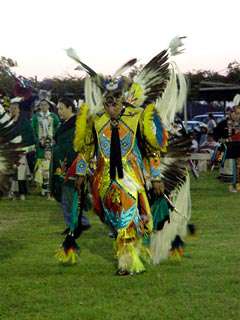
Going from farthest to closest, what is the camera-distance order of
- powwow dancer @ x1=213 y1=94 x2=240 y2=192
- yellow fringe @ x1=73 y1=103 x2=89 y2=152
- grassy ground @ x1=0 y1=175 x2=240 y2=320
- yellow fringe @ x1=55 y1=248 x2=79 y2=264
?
1. powwow dancer @ x1=213 y1=94 x2=240 y2=192
2. yellow fringe @ x1=55 y1=248 x2=79 y2=264
3. yellow fringe @ x1=73 y1=103 x2=89 y2=152
4. grassy ground @ x1=0 y1=175 x2=240 y2=320

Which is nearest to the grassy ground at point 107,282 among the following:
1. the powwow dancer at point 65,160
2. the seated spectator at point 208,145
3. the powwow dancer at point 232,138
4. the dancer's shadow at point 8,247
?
the dancer's shadow at point 8,247

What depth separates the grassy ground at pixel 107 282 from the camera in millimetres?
5793

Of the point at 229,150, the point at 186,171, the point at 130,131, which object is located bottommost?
the point at 229,150

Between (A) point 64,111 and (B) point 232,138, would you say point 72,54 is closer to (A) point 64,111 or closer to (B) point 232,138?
(A) point 64,111

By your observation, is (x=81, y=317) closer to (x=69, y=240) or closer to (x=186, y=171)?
(x=69, y=240)

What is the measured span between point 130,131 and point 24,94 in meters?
10.6

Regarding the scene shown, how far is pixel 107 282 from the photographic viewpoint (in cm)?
677

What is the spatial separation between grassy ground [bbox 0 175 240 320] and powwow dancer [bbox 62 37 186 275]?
13.3 inches

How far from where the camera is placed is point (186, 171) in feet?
26.3

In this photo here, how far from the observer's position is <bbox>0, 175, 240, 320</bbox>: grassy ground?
19.0 ft

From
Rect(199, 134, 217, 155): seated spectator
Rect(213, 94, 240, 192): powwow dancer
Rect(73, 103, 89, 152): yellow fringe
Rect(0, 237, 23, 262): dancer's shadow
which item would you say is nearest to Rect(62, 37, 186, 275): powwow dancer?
Rect(73, 103, 89, 152): yellow fringe

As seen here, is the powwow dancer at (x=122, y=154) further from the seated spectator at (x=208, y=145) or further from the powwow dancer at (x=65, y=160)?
the seated spectator at (x=208, y=145)

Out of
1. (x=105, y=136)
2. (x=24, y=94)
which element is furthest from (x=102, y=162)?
(x=24, y=94)

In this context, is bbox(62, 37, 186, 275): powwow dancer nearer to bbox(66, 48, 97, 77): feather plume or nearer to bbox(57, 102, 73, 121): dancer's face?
bbox(66, 48, 97, 77): feather plume
